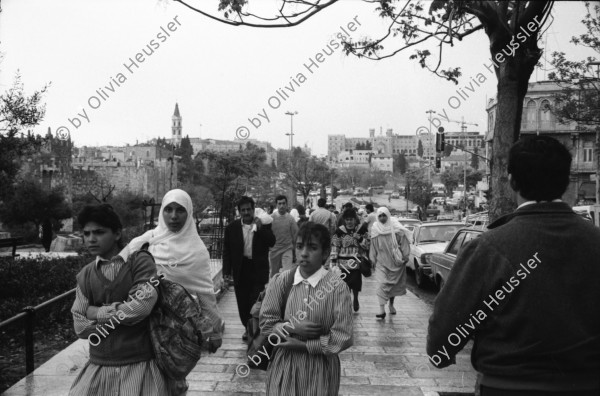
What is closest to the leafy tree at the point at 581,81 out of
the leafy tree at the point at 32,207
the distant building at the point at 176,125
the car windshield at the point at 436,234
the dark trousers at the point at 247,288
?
the car windshield at the point at 436,234


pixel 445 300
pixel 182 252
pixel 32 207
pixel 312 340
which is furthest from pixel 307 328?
pixel 32 207

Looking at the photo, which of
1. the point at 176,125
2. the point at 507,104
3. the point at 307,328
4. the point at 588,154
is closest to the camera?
the point at 307,328

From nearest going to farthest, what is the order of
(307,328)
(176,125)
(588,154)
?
(307,328) < (588,154) < (176,125)

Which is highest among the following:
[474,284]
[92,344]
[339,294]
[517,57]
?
[517,57]

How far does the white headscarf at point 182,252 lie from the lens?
4.43 meters

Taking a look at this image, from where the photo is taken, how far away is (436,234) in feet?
47.9

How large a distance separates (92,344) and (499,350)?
85.7 inches

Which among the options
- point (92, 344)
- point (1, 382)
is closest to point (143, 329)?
point (92, 344)

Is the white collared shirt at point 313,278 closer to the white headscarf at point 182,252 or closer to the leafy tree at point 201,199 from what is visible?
the white headscarf at point 182,252

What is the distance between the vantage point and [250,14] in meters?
6.29

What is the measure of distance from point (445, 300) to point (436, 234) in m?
12.8

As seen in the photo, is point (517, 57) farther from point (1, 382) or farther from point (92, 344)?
point (1, 382)

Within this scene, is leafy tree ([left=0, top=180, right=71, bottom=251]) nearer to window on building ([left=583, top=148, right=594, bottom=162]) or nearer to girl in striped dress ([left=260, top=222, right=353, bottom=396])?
girl in striped dress ([left=260, top=222, right=353, bottom=396])

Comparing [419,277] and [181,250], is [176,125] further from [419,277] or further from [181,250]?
[181,250]
